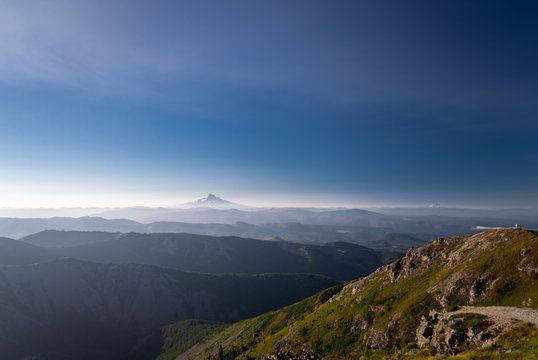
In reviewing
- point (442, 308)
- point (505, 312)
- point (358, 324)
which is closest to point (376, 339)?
point (358, 324)

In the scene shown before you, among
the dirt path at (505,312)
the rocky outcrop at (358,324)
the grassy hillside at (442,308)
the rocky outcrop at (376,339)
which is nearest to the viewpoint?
the dirt path at (505,312)

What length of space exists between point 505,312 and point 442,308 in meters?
12.7

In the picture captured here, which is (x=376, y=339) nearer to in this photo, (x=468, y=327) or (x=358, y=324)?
(x=358, y=324)

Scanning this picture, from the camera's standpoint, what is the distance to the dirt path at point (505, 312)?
3398 centimetres

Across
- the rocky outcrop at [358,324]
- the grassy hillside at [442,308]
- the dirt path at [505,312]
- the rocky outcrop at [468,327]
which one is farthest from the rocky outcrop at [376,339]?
the dirt path at [505,312]

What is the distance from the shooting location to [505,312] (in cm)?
3788

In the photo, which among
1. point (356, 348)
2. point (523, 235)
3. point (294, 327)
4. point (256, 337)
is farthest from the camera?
point (256, 337)

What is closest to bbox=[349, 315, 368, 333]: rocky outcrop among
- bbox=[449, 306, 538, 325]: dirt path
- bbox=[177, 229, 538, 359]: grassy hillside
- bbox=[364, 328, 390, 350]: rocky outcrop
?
bbox=[177, 229, 538, 359]: grassy hillside

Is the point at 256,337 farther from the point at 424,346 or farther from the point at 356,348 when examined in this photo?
the point at 424,346

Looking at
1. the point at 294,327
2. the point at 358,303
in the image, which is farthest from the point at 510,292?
the point at 294,327

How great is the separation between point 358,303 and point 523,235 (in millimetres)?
42961

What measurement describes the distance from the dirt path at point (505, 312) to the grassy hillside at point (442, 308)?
132 millimetres

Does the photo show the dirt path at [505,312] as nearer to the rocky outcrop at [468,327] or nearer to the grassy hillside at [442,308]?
the rocky outcrop at [468,327]

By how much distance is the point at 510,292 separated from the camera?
141 feet
